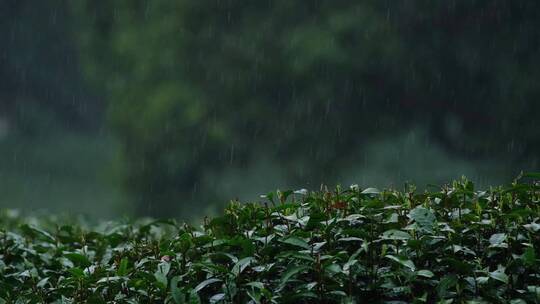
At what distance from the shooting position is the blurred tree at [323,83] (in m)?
10.6

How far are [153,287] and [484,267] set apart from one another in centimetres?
109

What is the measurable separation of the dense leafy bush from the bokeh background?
7.38m

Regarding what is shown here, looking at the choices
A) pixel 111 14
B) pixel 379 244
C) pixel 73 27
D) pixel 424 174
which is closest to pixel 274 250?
pixel 379 244

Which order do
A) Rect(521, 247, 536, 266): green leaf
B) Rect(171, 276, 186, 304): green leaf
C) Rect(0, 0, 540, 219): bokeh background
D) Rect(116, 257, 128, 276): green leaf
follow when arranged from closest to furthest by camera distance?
Rect(521, 247, 536, 266): green leaf, Rect(171, 276, 186, 304): green leaf, Rect(116, 257, 128, 276): green leaf, Rect(0, 0, 540, 219): bokeh background

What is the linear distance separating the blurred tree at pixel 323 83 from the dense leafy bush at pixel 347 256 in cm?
783

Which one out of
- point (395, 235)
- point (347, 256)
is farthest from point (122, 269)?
point (395, 235)

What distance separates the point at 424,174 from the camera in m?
10.6

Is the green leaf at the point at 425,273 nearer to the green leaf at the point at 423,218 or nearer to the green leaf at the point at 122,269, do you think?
the green leaf at the point at 423,218

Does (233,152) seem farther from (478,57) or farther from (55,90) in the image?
(55,90)

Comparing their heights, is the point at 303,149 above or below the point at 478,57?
below

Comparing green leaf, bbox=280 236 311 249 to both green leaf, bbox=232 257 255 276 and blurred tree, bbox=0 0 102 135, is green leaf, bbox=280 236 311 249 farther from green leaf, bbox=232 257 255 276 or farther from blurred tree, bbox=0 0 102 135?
blurred tree, bbox=0 0 102 135

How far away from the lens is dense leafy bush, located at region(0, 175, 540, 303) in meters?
2.48

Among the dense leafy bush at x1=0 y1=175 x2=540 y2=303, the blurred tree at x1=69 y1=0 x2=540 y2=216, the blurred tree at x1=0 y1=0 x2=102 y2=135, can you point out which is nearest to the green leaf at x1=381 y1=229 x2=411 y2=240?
the dense leafy bush at x1=0 y1=175 x2=540 y2=303

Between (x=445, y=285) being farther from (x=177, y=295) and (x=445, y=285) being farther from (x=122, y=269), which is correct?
(x=122, y=269)
